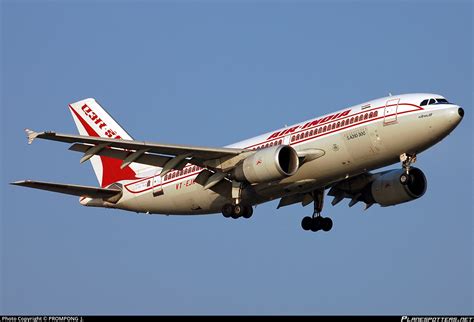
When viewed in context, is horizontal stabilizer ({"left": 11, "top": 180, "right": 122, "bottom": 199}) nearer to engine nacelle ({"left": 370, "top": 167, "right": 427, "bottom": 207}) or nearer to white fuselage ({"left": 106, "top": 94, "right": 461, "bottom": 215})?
white fuselage ({"left": 106, "top": 94, "right": 461, "bottom": 215})

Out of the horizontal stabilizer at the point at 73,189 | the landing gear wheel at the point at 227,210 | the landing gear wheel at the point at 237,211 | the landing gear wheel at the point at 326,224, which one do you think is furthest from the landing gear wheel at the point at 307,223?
the horizontal stabilizer at the point at 73,189

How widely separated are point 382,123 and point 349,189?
935cm

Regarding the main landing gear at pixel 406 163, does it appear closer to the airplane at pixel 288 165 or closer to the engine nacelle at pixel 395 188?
the airplane at pixel 288 165

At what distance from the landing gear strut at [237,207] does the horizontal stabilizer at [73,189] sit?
781 centimetres

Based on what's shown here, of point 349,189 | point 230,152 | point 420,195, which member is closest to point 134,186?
point 230,152

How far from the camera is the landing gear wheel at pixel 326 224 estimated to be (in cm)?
6100

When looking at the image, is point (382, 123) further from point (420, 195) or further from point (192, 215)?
point (192, 215)

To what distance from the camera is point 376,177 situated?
2375 inches

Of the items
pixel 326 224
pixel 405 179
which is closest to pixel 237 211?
pixel 326 224

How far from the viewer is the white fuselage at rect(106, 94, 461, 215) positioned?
51250mm

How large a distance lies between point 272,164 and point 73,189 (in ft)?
36.8

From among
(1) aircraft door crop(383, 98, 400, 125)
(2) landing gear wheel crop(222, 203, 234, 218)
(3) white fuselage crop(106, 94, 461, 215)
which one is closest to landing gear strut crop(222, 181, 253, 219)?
(2) landing gear wheel crop(222, 203, 234, 218)

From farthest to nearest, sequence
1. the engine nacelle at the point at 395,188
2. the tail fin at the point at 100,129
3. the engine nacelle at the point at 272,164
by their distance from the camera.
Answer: the tail fin at the point at 100,129
the engine nacelle at the point at 395,188
the engine nacelle at the point at 272,164

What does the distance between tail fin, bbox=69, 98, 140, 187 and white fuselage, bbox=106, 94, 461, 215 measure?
811 centimetres
